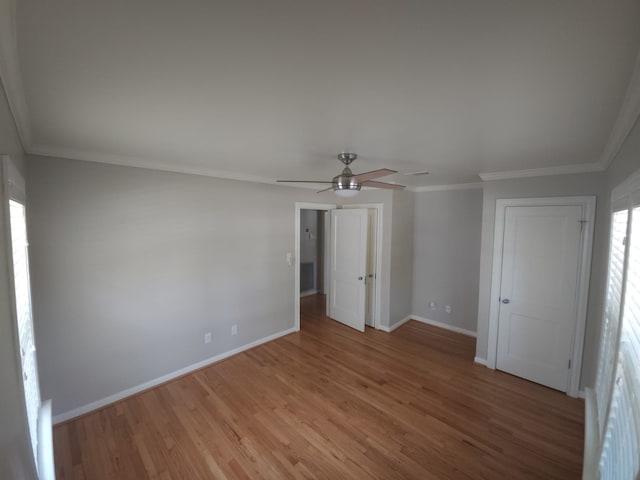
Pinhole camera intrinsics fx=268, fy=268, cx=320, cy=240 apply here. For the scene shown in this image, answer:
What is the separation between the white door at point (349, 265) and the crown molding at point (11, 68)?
11.4ft

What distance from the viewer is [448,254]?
4.21 meters

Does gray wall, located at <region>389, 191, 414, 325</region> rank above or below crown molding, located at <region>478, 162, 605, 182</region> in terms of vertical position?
below

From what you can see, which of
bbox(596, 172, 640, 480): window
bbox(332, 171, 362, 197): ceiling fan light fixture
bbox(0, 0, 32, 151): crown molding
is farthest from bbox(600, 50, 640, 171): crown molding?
bbox(0, 0, 32, 151): crown molding

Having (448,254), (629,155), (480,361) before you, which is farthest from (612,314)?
(448,254)

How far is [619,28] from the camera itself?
30.9 inches

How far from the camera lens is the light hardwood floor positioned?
1931mm

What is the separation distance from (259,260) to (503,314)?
10.0 ft

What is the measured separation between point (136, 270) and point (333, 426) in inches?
92.4

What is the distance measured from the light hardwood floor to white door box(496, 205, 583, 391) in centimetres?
25

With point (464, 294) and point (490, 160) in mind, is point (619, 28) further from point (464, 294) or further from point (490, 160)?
point (464, 294)

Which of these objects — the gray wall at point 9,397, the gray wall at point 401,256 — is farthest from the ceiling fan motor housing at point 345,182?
the gray wall at point 401,256

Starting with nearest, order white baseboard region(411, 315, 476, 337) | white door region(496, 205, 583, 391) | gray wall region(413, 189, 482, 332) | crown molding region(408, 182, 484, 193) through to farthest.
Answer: white door region(496, 205, 583, 391) < crown molding region(408, 182, 484, 193) < gray wall region(413, 189, 482, 332) < white baseboard region(411, 315, 476, 337)

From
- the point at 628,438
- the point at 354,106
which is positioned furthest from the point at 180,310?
the point at 628,438

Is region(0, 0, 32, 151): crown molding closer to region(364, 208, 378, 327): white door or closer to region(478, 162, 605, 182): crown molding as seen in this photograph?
region(478, 162, 605, 182): crown molding
